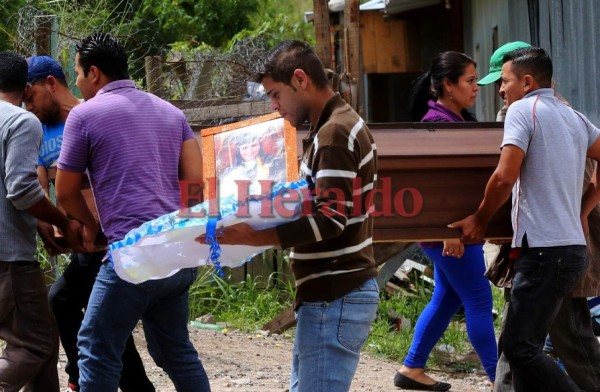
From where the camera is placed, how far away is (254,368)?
6.06m

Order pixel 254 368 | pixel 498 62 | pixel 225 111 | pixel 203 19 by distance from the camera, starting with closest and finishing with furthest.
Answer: pixel 498 62, pixel 254 368, pixel 225 111, pixel 203 19

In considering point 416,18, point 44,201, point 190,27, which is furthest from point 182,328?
point 190,27

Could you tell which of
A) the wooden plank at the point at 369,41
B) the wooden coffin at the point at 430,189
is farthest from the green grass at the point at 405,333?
the wooden plank at the point at 369,41

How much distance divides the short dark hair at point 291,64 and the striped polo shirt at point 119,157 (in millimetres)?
812

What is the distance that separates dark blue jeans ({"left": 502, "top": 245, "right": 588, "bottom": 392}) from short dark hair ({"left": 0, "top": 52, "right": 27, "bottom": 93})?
2.23 m

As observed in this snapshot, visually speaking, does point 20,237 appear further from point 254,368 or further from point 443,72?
point 443,72

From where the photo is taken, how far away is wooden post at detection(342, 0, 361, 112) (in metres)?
6.95

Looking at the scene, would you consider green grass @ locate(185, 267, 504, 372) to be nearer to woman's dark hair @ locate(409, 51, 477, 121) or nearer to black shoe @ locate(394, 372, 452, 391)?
black shoe @ locate(394, 372, 452, 391)

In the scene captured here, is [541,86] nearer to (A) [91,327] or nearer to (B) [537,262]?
(B) [537,262]

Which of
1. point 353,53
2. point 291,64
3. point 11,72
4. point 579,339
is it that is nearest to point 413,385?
point 579,339

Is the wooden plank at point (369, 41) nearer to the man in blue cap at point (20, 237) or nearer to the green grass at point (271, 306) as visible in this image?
the green grass at point (271, 306)

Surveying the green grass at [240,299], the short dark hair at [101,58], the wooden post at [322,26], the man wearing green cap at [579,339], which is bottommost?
the green grass at [240,299]

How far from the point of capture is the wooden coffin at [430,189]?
4.47 m

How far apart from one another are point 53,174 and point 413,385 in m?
2.19
